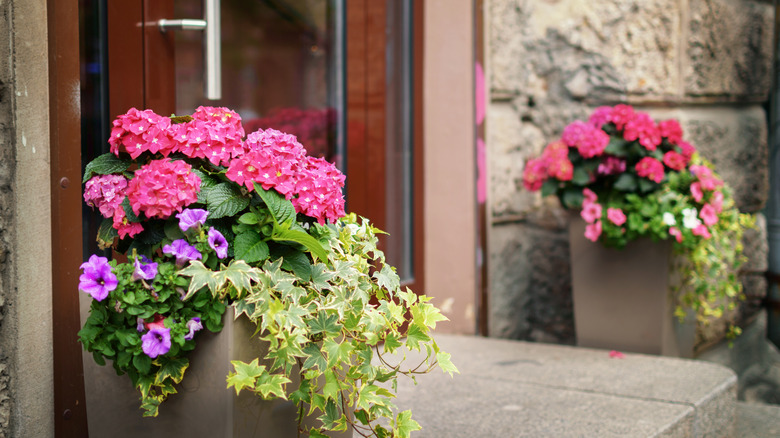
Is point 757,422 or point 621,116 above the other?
point 621,116

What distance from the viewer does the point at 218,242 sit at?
146 cm

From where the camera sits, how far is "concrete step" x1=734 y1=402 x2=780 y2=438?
2798 mm

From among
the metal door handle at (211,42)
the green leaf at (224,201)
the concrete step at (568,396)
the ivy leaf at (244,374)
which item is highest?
the metal door handle at (211,42)

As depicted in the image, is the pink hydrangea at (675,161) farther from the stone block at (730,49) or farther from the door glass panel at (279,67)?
the door glass panel at (279,67)

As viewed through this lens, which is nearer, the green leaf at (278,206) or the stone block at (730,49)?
the green leaf at (278,206)

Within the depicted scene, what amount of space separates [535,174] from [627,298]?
0.64 m

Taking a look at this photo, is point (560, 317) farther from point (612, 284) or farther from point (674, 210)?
point (674, 210)

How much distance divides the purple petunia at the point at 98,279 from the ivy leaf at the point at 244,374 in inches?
10.1

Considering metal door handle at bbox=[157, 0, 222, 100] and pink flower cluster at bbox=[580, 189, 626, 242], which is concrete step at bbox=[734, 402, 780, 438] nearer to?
pink flower cluster at bbox=[580, 189, 626, 242]

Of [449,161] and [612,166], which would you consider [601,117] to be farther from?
[449,161]

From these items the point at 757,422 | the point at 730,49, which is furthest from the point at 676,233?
the point at 730,49

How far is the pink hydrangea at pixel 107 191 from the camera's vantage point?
1.49 metres

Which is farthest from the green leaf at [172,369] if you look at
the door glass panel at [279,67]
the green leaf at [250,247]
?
the door glass panel at [279,67]

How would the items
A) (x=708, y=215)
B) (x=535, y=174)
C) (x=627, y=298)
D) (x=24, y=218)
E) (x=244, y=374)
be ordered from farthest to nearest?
(x=535, y=174) → (x=627, y=298) → (x=708, y=215) → (x=24, y=218) → (x=244, y=374)
